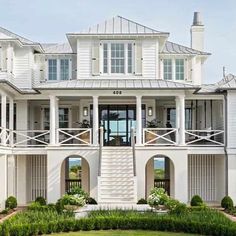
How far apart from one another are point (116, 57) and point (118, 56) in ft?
0.39

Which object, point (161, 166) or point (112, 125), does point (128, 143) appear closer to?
point (112, 125)

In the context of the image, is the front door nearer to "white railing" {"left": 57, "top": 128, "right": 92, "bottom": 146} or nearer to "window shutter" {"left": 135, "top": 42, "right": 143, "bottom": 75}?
"white railing" {"left": 57, "top": 128, "right": 92, "bottom": 146}

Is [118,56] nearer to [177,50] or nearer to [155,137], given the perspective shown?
[177,50]

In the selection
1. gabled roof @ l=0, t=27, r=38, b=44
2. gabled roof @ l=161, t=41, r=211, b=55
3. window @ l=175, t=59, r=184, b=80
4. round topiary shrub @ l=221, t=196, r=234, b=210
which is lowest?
round topiary shrub @ l=221, t=196, r=234, b=210

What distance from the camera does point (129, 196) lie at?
85.8 feet

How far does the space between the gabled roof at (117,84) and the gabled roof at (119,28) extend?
8.26 ft

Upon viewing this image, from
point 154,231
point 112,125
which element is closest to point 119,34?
point 112,125

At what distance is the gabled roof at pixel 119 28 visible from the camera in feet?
98.8

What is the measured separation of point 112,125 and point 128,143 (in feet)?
4.42

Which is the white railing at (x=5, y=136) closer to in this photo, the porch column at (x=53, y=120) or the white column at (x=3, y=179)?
the white column at (x=3, y=179)

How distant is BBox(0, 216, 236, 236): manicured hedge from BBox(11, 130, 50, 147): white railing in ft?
29.7

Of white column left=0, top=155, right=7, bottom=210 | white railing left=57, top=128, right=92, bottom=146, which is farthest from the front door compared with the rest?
white column left=0, top=155, right=7, bottom=210

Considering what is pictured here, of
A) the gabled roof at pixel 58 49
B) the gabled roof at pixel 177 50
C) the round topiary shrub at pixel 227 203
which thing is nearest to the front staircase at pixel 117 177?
the round topiary shrub at pixel 227 203

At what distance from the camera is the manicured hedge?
19.3m
